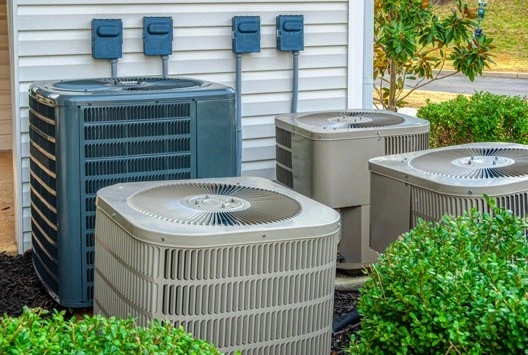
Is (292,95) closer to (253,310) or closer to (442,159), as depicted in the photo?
(442,159)

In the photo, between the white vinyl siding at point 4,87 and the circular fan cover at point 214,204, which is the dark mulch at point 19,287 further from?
the white vinyl siding at point 4,87

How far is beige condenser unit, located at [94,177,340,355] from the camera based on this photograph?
136 inches

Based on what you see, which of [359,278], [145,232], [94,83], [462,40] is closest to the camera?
[145,232]

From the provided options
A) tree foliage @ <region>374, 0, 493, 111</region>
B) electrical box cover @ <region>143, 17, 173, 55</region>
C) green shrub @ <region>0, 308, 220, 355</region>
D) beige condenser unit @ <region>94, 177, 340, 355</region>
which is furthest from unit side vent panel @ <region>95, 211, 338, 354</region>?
tree foliage @ <region>374, 0, 493, 111</region>

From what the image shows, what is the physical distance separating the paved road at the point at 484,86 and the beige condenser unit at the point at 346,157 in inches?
604

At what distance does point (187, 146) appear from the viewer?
499 centimetres

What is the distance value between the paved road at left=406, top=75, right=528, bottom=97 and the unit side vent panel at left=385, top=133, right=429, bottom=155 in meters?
15.3

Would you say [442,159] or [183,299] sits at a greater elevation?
[442,159]

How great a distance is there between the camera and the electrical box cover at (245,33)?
645 cm

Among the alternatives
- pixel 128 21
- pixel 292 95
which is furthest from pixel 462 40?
pixel 128 21

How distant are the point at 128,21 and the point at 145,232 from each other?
3.01m

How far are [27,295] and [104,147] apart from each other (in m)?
1.08

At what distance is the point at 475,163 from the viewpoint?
471 cm

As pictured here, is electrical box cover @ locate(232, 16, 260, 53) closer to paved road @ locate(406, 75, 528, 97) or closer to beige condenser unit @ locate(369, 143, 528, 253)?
beige condenser unit @ locate(369, 143, 528, 253)
